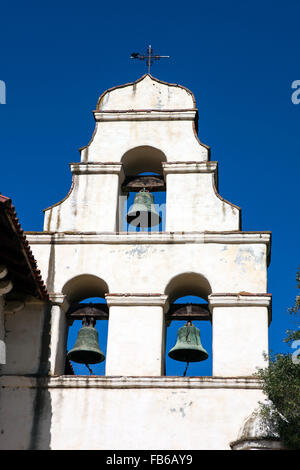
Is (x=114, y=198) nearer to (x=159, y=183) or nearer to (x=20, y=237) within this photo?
(x=159, y=183)

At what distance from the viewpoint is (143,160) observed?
62.7ft

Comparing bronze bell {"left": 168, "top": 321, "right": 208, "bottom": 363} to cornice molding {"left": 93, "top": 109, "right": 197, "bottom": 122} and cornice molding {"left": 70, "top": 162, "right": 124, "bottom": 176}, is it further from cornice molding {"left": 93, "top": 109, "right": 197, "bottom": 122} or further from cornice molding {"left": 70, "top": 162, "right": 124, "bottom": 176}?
cornice molding {"left": 93, "top": 109, "right": 197, "bottom": 122}

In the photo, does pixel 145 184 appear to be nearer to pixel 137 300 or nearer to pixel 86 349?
pixel 137 300

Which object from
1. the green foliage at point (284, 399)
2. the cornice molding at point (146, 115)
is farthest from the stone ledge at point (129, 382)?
the cornice molding at point (146, 115)

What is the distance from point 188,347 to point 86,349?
63.6 inches

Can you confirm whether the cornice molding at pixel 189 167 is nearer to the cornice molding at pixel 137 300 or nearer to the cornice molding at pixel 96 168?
the cornice molding at pixel 96 168

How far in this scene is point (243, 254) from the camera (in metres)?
17.3

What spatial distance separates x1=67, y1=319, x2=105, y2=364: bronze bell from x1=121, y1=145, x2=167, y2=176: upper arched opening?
3.30 metres

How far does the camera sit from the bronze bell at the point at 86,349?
1691cm

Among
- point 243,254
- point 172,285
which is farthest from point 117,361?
point 243,254

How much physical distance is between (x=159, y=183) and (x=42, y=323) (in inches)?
140

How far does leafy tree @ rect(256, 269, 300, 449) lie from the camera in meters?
14.6

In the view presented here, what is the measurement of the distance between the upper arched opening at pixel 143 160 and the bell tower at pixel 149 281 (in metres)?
0.02

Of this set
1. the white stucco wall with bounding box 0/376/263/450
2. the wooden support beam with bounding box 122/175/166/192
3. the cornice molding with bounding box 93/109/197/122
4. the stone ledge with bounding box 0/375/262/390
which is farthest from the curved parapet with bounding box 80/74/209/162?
the white stucco wall with bounding box 0/376/263/450
